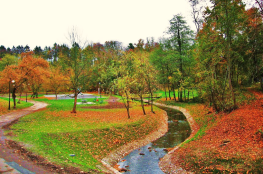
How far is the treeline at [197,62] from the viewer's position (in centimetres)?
1772

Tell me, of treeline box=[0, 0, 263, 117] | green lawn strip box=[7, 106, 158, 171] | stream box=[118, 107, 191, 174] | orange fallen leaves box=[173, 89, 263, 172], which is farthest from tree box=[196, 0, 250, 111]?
green lawn strip box=[7, 106, 158, 171]

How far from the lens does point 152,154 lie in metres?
14.9

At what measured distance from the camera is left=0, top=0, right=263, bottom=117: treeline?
17.7 meters

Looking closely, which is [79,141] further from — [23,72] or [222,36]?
[23,72]

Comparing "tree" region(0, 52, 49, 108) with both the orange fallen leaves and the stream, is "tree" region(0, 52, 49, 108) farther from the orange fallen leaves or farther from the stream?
the orange fallen leaves

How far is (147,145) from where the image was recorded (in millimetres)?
17297

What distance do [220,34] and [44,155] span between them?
1985cm

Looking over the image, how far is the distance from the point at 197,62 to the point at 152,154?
51.2 ft

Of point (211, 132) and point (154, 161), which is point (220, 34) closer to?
point (211, 132)

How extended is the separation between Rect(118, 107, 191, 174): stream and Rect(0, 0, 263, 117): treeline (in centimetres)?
644

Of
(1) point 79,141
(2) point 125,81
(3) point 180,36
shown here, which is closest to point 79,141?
(1) point 79,141

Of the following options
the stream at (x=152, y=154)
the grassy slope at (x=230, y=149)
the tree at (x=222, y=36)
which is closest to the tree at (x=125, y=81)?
the stream at (x=152, y=154)

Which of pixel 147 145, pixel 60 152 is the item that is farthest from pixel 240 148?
pixel 60 152

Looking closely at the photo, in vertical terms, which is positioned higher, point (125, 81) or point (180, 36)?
point (180, 36)
